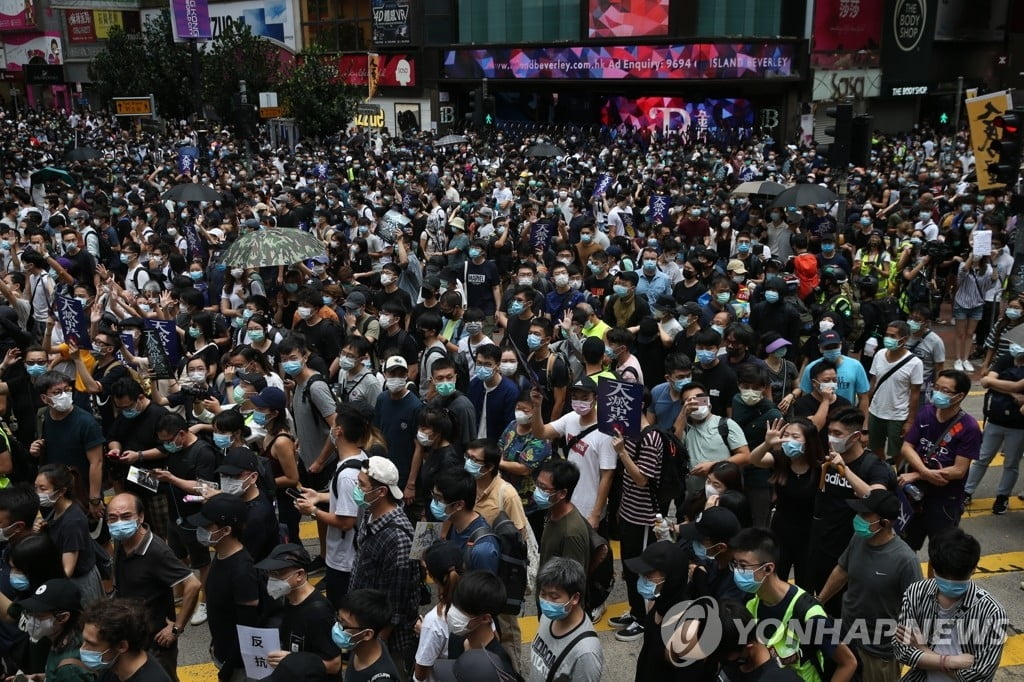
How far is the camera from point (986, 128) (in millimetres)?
12266

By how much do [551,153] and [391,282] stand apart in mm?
14241

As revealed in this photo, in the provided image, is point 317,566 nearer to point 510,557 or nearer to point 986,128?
point 510,557

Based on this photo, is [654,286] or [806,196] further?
[806,196]

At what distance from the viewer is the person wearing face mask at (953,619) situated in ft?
14.3

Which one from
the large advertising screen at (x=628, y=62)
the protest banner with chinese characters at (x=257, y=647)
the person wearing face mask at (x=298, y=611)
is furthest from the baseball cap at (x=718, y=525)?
the large advertising screen at (x=628, y=62)

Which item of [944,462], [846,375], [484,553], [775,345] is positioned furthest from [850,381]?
[484,553]

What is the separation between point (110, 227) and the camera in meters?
14.8

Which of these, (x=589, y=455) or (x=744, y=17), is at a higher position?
(x=744, y=17)

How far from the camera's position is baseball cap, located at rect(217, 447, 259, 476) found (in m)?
5.52

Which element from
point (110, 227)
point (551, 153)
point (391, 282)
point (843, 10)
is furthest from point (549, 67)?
point (391, 282)

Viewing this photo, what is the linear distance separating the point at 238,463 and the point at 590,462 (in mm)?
2232

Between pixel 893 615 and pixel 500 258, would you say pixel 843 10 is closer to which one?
pixel 500 258

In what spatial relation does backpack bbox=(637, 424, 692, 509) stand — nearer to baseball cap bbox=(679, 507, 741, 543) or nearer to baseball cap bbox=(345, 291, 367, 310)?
baseball cap bbox=(679, 507, 741, 543)

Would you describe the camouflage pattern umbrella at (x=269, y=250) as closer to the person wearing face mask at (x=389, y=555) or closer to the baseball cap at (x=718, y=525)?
the person wearing face mask at (x=389, y=555)
